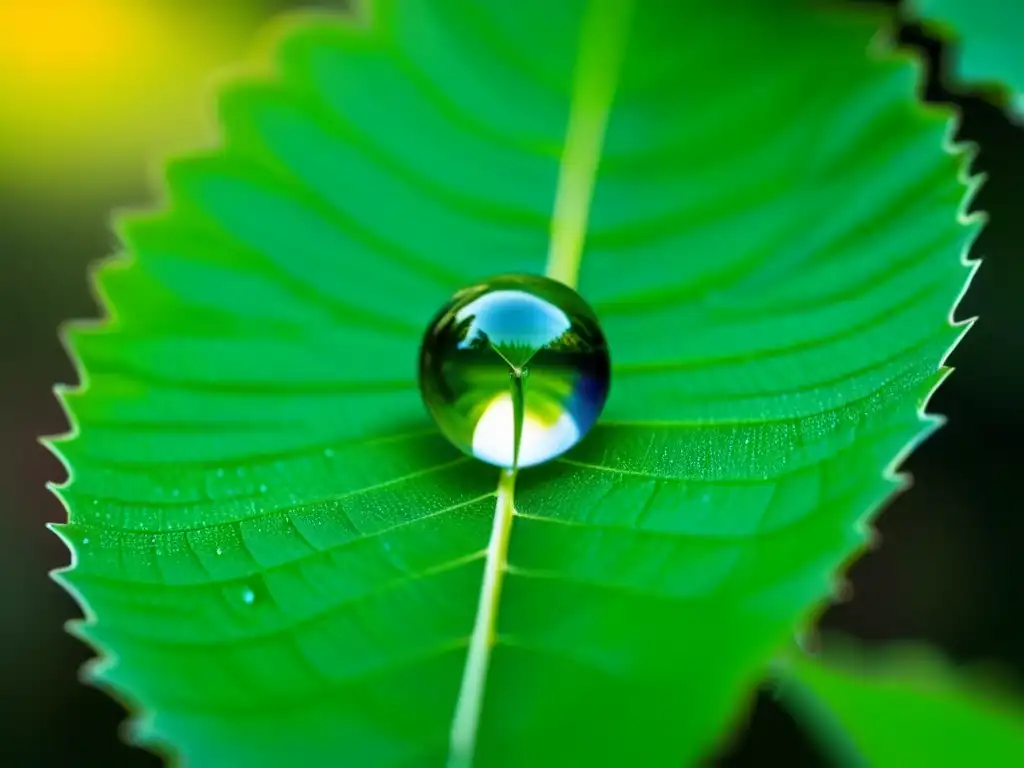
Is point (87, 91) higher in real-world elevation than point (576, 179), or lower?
higher

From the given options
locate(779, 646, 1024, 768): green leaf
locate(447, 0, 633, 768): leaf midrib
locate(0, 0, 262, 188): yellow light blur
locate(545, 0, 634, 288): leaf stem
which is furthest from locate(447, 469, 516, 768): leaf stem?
locate(0, 0, 262, 188): yellow light blur

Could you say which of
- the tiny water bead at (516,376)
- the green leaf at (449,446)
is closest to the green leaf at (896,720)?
the green leaf at (449,446)

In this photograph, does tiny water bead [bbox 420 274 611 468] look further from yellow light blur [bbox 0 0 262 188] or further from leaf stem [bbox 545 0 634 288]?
yellow light blur [bbox 0 0 262 188]

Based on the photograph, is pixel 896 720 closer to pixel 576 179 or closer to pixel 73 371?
pixel 576 179

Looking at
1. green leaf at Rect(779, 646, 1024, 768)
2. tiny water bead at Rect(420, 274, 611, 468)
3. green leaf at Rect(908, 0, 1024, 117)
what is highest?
green leaf at Rect(908, 0, 1024, 117)

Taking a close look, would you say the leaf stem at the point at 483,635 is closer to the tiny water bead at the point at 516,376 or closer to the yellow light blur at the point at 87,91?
the tiny water bead at the point at 516,376

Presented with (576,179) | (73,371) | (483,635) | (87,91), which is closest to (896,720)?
(483,635)
